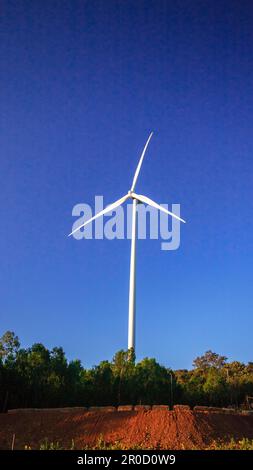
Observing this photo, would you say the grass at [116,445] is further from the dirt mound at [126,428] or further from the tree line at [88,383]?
the tree line at [88,383]

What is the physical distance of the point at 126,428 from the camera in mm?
42656

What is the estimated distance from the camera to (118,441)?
3975 centimetres

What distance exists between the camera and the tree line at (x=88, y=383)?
5438cm

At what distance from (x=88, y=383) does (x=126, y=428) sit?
16.9m

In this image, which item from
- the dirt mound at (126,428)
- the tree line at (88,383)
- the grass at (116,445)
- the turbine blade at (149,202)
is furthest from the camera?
the turbine blade at (149,202)

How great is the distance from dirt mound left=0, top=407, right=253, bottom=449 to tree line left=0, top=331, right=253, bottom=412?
23.8ft

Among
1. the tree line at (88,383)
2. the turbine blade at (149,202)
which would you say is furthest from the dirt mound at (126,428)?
the turbine blade at (149,202)

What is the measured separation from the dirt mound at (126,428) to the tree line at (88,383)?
285 inches

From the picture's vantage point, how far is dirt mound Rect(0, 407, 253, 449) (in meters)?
40.5

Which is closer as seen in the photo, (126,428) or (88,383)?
(126,428)

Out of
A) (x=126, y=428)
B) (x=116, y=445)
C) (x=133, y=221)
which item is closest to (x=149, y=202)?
(x=133, y=221)

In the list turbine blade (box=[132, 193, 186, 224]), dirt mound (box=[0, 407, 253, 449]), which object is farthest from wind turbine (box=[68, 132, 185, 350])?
dirt mound (box=[0, 407, 253, 449])

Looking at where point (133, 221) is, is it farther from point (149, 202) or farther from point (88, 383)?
point (88, 383)
